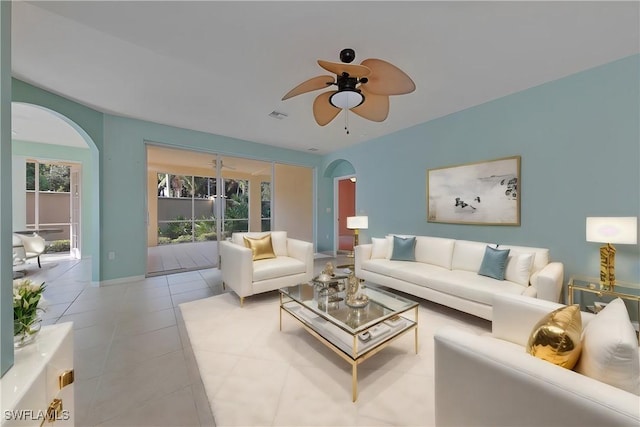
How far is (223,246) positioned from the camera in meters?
3.42

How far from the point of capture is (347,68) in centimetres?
171

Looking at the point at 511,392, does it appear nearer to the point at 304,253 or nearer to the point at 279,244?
the point at 304,253

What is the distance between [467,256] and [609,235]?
121 centimetres

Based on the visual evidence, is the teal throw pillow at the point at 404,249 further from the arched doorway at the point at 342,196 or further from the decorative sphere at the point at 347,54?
the decorative sphere at the point at 347,54

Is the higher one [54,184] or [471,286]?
[54,184]

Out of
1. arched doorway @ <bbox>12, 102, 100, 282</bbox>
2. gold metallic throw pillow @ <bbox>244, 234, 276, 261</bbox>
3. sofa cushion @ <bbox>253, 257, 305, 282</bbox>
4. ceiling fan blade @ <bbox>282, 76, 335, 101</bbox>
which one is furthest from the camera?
arched doorway @ <bbox>12, 102, 100, 282</bbox>

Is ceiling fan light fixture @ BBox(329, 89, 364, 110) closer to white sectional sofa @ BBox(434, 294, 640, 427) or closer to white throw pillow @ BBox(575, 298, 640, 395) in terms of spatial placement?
white sectional sofa @ BBox(434, 294, 640, 427)

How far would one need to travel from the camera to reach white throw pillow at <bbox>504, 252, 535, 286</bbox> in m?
2.50

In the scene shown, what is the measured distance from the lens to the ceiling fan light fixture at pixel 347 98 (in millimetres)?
1930

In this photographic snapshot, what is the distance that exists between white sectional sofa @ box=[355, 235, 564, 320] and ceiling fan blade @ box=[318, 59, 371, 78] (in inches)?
84.7

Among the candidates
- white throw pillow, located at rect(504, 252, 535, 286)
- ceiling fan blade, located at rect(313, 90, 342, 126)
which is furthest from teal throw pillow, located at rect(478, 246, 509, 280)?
ceiling fan blade, located at rect(313, 90, 342, 126)

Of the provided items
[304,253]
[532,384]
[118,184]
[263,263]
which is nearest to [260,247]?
[263,263]

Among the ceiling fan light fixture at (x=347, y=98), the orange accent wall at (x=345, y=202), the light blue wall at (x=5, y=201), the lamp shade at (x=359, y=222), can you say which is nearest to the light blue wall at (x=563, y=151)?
the lamp shade at (x=359, y=222)

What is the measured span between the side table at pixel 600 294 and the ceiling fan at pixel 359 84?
2.61 metres
